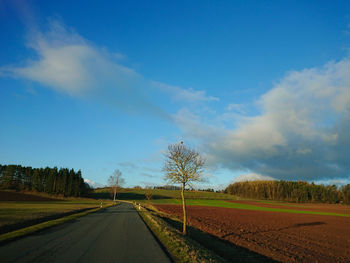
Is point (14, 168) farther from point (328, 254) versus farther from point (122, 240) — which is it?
point (328, 254)

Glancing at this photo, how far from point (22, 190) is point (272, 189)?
5543 inches

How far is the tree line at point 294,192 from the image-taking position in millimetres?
123188

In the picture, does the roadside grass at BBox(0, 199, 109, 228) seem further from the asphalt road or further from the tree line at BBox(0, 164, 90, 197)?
the tree line at BBox(0, 164, 90, 197)

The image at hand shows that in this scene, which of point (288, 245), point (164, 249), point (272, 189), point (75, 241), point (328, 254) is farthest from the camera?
point (272, 189)

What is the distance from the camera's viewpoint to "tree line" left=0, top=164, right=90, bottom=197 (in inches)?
3765

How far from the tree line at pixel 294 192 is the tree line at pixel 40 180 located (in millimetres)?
108057

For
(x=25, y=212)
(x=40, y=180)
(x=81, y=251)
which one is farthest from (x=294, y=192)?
(x=81, y=251)

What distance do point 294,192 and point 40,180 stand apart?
13986 cm

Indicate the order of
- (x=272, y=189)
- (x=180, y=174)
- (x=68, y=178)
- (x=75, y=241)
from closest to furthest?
1. (x=75, y=241)
2. (x=180, y=174)
3. (x=68, y=178)
4. (x=272, y=189)

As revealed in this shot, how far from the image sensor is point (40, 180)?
9681 cm

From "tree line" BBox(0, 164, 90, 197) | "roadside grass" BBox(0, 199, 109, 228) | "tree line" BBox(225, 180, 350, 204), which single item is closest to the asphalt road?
"roadside grass" BBox(0, 199, 109, 228)

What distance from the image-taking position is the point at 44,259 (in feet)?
24.7

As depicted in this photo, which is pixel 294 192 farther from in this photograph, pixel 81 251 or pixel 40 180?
pixel 81 251

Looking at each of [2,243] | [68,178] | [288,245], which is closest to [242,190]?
[68,178]
